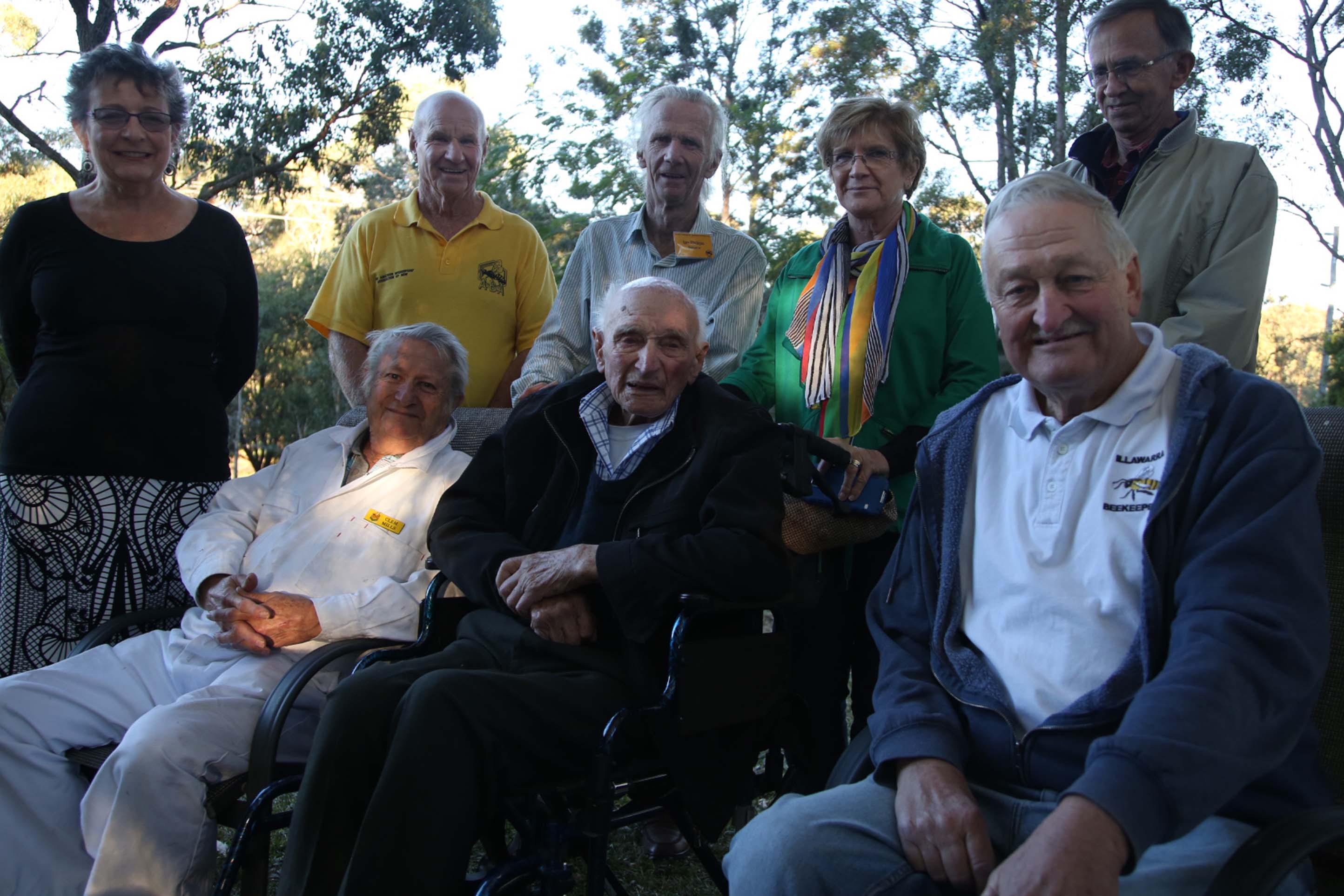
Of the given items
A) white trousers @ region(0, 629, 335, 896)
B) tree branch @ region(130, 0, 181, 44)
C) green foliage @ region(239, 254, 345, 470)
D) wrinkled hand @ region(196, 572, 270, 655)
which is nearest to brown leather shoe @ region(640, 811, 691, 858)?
white trousers @ region(0, 629, 335, 896)

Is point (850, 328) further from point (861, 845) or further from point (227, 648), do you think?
point (227, 648)

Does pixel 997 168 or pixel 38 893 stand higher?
pixel 997 168

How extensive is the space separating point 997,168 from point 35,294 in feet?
47.4

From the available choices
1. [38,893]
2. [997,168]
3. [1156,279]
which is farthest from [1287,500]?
[997,168]

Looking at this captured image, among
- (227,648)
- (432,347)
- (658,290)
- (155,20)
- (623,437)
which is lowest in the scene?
(227,648)

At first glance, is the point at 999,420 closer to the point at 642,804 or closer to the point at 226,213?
the point at 642,804

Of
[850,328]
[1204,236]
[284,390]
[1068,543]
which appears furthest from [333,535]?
[284,390]

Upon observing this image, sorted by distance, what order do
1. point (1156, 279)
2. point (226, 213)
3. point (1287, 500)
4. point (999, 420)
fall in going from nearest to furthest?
point (1287, 500) < point (999, 420) < point (1156, 279) < point (226, 213)

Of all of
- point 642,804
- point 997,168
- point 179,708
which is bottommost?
point 642,804

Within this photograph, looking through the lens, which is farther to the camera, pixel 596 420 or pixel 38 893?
pixel 596 420

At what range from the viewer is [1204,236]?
8.59 ft

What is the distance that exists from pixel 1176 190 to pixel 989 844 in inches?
74.2

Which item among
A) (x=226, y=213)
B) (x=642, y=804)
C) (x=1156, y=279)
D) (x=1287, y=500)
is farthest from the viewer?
(x=226, y=213)

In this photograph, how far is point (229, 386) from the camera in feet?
11.0
